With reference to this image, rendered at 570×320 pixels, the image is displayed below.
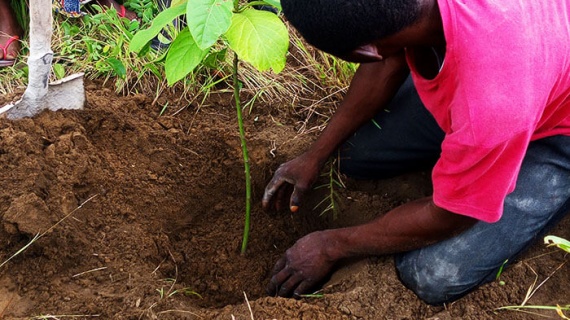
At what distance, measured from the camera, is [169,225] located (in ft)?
7.00

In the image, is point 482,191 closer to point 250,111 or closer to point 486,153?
point 486,153

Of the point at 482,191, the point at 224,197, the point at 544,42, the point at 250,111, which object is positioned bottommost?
the point at 224,197

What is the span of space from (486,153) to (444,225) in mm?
325

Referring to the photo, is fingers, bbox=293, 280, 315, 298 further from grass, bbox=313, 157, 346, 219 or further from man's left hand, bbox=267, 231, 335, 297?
grass, bbox=313, 157, 346, 219

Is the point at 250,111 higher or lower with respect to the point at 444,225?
lower

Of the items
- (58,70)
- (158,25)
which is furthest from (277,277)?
(58,70)

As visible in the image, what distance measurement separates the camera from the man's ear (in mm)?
1282

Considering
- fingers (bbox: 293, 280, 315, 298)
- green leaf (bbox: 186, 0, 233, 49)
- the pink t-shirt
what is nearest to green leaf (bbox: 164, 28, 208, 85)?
green leaf (bbox: 186, 0, 233, 49)

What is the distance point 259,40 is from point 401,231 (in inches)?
25.0

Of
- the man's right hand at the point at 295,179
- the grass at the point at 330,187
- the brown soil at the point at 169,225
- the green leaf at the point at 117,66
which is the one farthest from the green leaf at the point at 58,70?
the grass at the point at 330,187

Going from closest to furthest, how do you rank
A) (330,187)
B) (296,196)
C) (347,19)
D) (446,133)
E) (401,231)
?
(347,19)
(446,133)
(401,231)
(296,196)
(330,187)

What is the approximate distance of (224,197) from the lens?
7.39ft

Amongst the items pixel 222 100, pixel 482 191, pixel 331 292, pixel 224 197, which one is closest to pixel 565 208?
pixel 482 191

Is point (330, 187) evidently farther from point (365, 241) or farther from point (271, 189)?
point (365, 241)
